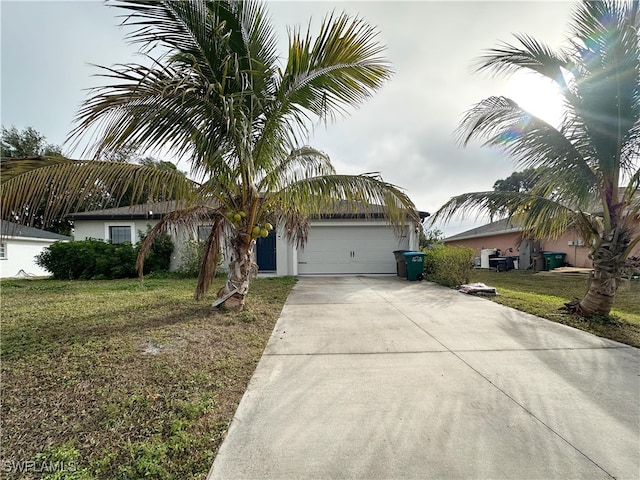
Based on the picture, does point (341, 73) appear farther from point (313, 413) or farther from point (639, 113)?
point (639, 113)

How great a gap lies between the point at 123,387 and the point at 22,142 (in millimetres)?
31943

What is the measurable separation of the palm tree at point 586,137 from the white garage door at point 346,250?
7.38 metres

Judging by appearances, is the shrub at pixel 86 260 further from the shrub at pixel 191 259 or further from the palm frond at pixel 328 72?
the palm frond at pixel 328 72

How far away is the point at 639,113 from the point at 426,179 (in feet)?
15.5

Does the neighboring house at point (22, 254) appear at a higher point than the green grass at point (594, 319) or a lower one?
higher

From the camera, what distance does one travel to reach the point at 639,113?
479 centimetres

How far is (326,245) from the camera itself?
44.2 ft

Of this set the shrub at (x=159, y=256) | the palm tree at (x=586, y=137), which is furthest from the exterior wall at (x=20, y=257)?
the palm tree at (x=586, y=137)

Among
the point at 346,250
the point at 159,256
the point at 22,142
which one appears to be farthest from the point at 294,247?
the point at 22,142

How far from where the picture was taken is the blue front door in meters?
13.6

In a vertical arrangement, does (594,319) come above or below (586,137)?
below

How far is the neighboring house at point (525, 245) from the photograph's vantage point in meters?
14.4

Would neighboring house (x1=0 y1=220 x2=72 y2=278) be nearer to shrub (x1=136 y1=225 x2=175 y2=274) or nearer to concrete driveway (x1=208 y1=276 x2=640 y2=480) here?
shrub (x1=136 y1=225 x2=175 y2=274)

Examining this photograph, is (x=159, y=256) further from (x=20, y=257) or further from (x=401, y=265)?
(x=20, y=257)
